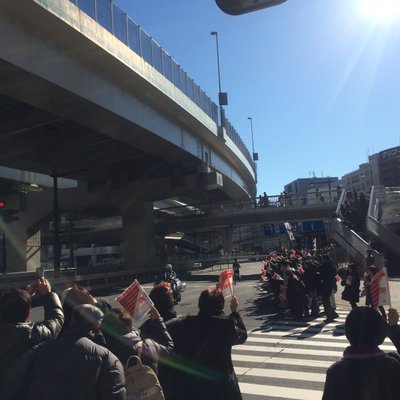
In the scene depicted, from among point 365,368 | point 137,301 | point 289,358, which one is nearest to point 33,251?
point 289,358

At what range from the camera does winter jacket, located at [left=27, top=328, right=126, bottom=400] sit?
2.84 meters

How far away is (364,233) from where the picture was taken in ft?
92.4

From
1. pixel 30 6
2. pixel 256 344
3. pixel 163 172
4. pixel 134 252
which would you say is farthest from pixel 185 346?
pixel 134 252

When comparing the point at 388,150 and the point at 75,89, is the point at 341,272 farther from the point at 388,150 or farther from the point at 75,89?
the point at 388,150

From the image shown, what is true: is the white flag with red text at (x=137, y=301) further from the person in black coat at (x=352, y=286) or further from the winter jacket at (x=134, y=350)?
the person in black coat at (x=352, y=286)

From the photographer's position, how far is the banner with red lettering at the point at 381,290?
6.66 meters

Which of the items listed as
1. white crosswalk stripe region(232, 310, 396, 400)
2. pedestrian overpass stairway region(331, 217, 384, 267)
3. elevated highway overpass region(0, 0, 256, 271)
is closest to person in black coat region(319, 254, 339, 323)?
white crosswalk stripe region(232, 310, 396, 400)

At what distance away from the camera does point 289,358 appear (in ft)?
28.2

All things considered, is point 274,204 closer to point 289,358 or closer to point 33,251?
point 33,251

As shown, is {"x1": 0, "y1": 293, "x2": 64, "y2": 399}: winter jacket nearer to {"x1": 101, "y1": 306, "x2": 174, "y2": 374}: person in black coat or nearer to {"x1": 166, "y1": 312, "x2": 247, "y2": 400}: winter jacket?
{"x1": 101, "y1": 306, "x2": 174, "y2": 374}: person in black coat

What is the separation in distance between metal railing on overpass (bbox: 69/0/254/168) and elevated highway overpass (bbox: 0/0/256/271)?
A: 0.20 ft

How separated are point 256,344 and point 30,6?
10200mm

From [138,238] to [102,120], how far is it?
59.3 ft

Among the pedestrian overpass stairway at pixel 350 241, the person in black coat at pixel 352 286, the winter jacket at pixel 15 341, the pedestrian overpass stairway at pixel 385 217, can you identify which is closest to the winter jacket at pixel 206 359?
the winter jacket at pixel 15 341
